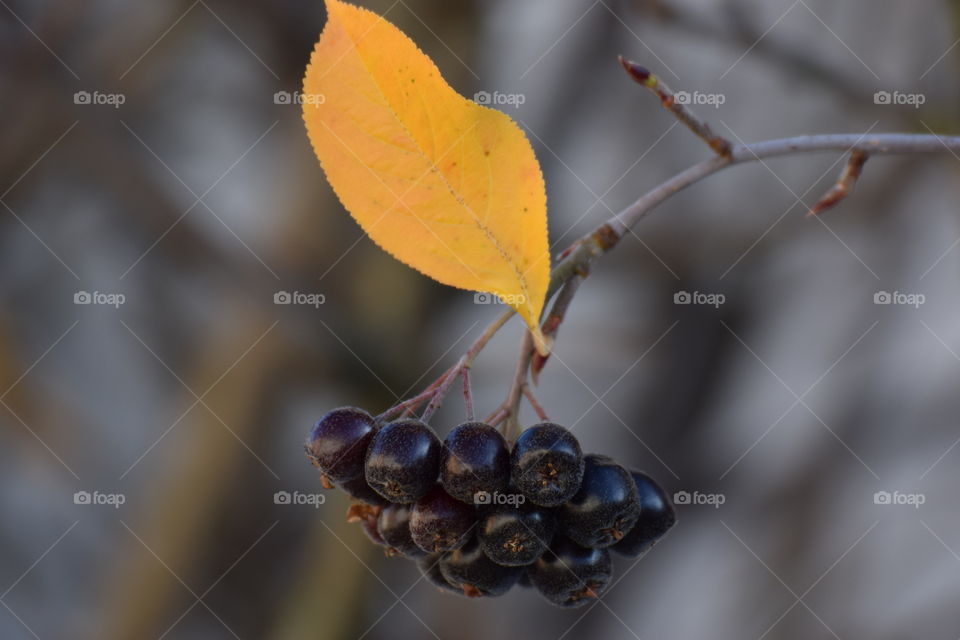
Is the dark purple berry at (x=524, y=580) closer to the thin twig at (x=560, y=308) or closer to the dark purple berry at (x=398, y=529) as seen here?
the dark purple berry at (x=398, y=529)

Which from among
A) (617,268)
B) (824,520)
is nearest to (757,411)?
(824,520)

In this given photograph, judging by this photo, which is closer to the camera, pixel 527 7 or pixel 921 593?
pixel 527 7

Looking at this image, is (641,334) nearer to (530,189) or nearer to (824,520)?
(824,520)

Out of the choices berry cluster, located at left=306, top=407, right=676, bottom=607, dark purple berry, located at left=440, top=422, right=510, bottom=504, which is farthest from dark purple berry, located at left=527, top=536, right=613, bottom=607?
dark purple berry, located at left=440, top=422, right=510, bottom=504

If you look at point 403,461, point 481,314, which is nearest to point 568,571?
point 403,461

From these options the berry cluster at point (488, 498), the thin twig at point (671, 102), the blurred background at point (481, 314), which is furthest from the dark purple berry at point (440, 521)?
the blurred background at point (481, 314)
